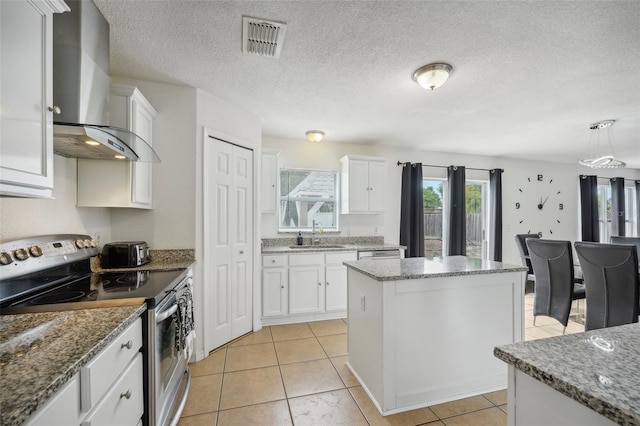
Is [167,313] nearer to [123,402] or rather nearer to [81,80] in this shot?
[123,402]

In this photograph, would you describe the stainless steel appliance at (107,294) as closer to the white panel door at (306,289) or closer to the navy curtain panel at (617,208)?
the white panel door at (306,289)

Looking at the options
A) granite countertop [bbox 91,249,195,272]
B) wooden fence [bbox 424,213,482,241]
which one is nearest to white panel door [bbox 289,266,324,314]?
granite countertop [bbox 91,249,195,272]

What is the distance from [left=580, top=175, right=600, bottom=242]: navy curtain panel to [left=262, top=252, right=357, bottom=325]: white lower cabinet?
18.1 feet

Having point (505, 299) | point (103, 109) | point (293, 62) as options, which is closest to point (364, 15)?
point (293, 62)

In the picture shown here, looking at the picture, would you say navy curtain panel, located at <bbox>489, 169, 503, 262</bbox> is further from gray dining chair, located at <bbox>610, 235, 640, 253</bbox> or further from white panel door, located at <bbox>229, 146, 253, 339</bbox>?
white panel door, located at <bbox>229, 146, 253, 339</bbox>

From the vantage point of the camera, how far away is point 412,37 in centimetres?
183

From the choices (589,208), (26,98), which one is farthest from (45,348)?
(589,208)

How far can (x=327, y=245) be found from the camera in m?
4.16

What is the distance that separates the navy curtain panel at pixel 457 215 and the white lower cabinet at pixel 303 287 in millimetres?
2200

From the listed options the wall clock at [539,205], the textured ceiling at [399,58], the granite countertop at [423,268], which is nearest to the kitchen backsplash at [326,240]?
the textured ceiling at [399,58]

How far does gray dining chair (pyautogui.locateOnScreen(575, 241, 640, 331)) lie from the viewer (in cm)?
229

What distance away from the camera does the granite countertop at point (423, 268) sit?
186 cm

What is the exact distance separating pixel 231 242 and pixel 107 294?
1453 millimetres

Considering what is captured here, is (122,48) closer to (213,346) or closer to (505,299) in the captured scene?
(213,346)
